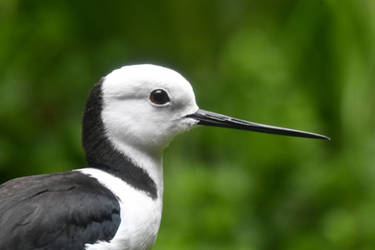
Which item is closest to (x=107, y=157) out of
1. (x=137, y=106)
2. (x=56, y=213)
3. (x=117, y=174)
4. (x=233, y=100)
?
(x=117, y=174)

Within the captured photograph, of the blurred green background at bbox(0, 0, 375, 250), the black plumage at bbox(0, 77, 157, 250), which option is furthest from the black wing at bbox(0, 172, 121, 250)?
the blurred green background at bbox(0, 0, 375, 250)

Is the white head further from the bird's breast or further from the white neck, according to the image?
the bird's breast

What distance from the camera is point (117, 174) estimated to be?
3023mm

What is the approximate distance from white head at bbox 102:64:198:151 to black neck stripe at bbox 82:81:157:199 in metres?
0.03

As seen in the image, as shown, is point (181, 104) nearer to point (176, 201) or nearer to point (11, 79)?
point (176, 201)

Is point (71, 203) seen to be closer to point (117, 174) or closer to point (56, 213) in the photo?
point (56, 213)

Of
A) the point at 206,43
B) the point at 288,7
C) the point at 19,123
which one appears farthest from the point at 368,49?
the point at 19,123

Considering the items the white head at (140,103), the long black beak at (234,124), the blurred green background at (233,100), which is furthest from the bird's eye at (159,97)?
the blurred green background at (233,100)

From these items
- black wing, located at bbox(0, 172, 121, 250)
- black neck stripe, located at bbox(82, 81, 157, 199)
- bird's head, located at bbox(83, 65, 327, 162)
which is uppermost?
bird's head, located at bbox(83, 65, 327, 162)

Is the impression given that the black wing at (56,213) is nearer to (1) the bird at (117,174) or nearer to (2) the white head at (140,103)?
(1) the bird at (117,174)

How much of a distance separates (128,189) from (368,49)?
7.05 feet

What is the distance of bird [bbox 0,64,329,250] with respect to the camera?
2777mm

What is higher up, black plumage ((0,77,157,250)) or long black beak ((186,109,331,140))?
long black beak ((186,109,331,140))

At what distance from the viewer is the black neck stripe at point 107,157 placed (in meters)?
3.03
